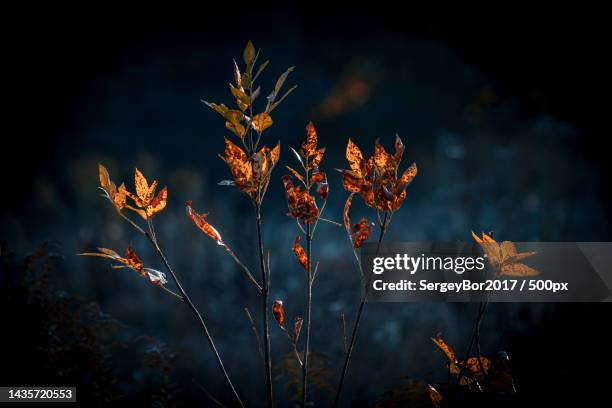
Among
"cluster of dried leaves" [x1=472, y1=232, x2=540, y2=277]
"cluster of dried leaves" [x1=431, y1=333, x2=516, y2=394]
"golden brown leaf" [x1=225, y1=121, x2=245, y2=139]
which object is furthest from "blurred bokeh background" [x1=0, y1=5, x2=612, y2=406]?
"golden brown leaf" [x1=225, y1=121, x2=245, y2=139]

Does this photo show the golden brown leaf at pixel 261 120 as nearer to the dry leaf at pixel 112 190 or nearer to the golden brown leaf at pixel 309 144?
A: the golden brown leaf at pixel 309 144

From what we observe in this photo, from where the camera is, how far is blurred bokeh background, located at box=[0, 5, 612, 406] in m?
2.14

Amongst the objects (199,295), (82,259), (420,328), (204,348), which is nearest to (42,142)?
(82,259)

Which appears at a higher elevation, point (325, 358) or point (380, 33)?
point (380, 33)

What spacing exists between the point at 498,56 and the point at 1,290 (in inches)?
84.9

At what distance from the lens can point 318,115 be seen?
2221mm

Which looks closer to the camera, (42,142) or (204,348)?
(204,348)

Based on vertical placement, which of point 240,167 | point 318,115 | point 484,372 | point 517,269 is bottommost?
point 484,372

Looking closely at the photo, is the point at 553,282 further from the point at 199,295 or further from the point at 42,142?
the point at 42,142

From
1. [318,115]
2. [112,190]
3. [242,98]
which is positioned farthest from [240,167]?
[318,115]

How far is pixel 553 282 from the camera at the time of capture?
1942 mm

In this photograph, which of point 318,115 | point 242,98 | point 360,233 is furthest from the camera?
point 318,115

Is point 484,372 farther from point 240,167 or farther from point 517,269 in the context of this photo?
point 240,167

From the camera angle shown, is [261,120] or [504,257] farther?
[504,257]
